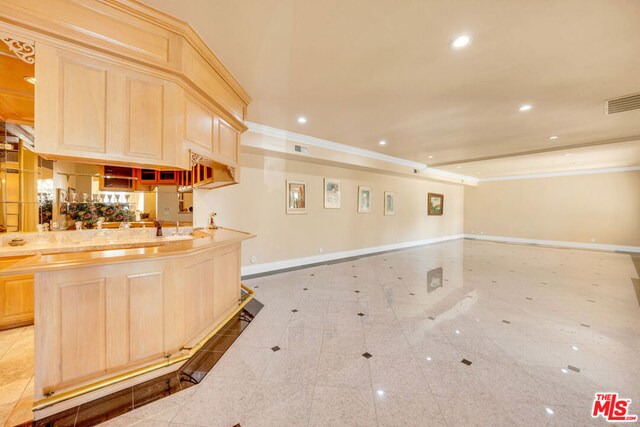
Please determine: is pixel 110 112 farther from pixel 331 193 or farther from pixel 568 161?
pixel 568 161

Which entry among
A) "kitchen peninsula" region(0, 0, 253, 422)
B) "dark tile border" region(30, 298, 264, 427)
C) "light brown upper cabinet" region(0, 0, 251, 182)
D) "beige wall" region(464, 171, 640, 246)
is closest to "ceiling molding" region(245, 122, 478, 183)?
"kitchen peninsula" region(0, 0, 253, 422)

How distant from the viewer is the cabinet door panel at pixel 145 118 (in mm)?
2049

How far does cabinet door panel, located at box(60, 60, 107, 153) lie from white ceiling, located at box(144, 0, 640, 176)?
0.85 metres

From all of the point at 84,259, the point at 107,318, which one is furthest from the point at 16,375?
the point at 84,259

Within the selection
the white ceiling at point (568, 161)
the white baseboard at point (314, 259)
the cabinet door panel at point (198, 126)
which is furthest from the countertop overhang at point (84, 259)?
the white ceiling at point (568, 161)

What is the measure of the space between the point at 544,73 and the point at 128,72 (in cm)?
452

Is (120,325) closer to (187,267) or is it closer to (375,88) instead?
(187,267)

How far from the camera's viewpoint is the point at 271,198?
208 inches

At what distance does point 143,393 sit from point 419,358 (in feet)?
8.17

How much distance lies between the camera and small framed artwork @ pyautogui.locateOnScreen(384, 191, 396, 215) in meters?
7.79

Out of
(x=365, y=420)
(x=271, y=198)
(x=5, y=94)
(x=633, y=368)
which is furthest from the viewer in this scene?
(x=271, y=198)

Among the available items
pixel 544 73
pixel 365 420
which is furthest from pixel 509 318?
pixel 544 73

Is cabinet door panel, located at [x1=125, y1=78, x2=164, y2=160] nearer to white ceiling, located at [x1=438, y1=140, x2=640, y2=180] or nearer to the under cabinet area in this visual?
the under cabinet area

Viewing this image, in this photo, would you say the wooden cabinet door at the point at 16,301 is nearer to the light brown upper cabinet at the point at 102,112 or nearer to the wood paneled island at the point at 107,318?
the wood paneled island at the point at 107,318
